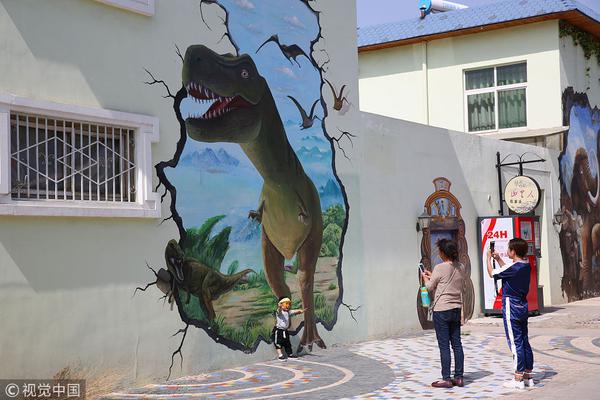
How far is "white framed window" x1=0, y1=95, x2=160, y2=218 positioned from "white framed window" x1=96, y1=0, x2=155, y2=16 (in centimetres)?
132

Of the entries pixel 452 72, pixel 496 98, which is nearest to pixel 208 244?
pixel 496 98

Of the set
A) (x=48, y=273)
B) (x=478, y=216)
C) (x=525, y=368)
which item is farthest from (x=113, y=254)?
(x=478, y=216)

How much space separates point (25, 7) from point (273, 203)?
4.83 meters

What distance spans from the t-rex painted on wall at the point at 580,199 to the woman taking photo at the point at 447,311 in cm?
1320

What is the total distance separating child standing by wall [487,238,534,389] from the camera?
975cm

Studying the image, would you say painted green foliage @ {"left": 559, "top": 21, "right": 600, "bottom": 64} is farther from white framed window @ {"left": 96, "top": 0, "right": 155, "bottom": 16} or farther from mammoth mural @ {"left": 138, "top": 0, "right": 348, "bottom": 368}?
white framed window @ {"left": 96, "top": 0, "right": 155, "bottom": 16}

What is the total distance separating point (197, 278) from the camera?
37.0 ft

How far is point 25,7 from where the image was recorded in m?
9.31

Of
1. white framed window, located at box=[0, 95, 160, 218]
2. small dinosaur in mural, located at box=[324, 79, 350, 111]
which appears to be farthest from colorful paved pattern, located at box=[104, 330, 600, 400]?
small dinosaur in mural, located at box=[324, 79, 350, 111]

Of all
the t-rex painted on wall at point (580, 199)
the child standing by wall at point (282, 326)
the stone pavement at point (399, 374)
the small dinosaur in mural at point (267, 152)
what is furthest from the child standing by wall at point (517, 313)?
the t-rex painted on wall at point (580, 199)

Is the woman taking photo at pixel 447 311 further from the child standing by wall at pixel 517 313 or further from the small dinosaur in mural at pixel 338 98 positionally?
the small dinosaur in mural at pixel 338 98

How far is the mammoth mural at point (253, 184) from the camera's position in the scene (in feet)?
36.9

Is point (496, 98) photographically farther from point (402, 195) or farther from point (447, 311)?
point (447, 311)

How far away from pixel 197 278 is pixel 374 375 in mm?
2619
